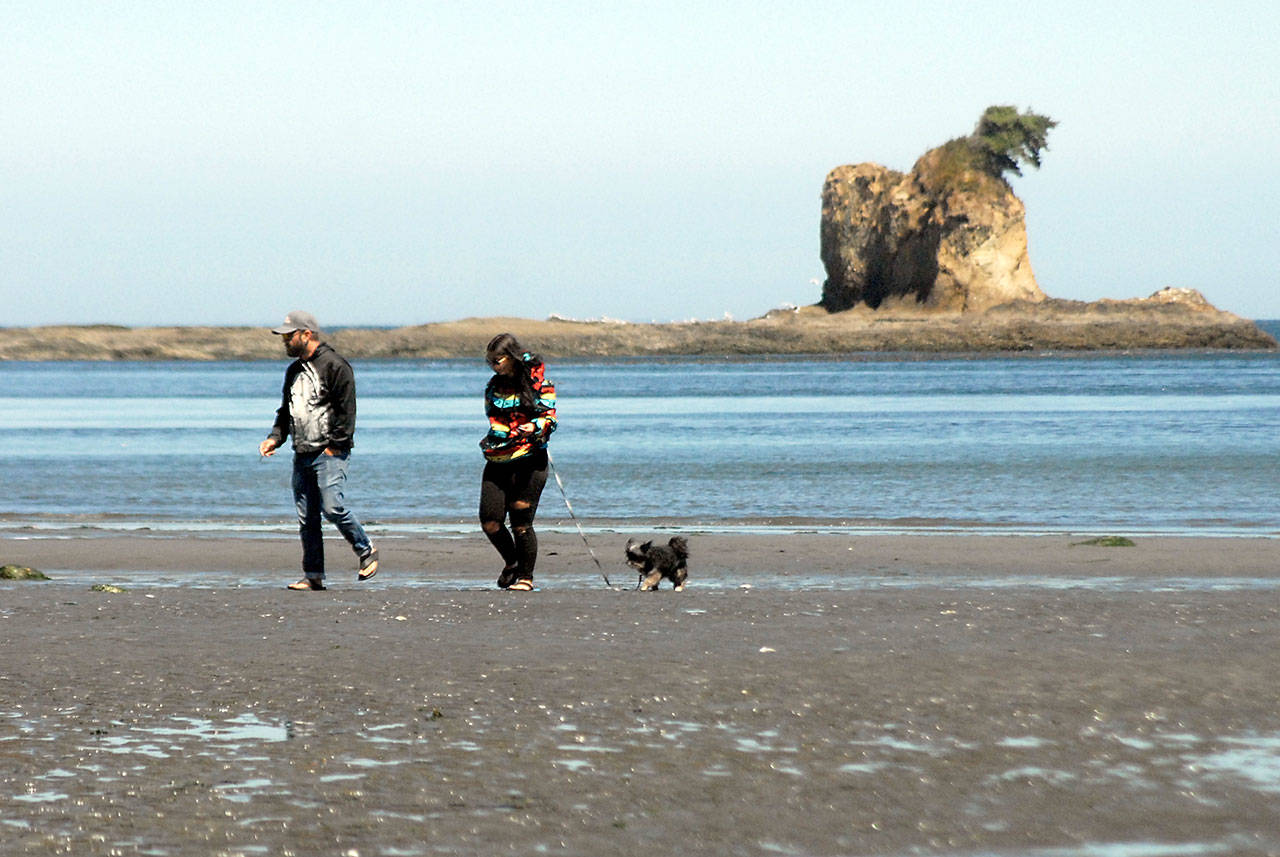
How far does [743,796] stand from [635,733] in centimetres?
98

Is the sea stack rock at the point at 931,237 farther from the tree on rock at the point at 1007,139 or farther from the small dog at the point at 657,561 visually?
the small dog at the point at 657,561

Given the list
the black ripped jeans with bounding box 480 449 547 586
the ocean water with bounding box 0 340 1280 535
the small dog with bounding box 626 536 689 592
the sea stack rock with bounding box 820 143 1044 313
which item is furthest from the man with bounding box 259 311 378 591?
the sea stack rock with bounding box 820 143 1044 313

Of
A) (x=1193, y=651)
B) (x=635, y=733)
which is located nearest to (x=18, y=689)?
(x=635, y=733)

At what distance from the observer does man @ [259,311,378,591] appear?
10352mm

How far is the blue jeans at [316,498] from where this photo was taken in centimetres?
1039

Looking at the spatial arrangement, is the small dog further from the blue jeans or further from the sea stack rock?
the sea stack rock

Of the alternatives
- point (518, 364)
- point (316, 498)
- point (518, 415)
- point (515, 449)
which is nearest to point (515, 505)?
point (515, 449)

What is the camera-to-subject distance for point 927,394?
55125 mm

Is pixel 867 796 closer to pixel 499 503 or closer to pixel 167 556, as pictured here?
pixel 499 503

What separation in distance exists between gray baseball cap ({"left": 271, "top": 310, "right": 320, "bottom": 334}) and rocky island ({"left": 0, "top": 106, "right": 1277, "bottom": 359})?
102909mm

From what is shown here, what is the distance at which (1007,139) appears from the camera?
11338 cm

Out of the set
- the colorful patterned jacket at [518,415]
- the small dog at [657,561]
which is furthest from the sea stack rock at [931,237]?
the colorful patterned jacket at [518,415]

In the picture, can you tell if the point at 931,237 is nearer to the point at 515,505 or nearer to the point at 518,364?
the point at 515,505

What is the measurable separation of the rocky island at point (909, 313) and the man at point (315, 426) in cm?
10301
